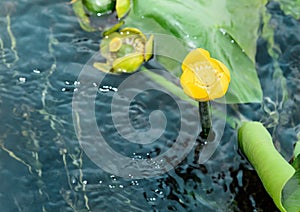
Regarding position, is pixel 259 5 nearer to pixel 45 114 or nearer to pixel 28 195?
Answer: pixel 45 114

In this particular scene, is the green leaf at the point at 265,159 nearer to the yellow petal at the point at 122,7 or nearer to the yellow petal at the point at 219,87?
the yellow petal at the point at 219,87

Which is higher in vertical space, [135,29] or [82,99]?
[135,29]

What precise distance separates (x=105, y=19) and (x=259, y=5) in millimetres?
477

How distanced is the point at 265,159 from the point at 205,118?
Result: 0.19 metres

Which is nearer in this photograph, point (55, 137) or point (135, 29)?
point (55, 137)

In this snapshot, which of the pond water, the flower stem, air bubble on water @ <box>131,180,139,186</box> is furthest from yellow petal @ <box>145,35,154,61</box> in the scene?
air bubble on water @ <box>131,180,139,186</box>

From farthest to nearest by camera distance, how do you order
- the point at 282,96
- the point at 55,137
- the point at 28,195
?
the point at 282,96 < the point at 55,137 < the point at 28,195

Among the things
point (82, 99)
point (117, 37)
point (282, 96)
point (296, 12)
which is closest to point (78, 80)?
point (82, 99)

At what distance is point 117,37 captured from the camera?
168 centimetres

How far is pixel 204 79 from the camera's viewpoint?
1247 millimetres

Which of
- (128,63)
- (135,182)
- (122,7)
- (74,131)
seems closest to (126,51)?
(128,63)

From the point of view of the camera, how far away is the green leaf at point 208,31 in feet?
5.25

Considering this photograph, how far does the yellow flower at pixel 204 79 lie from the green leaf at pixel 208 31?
0.30 m

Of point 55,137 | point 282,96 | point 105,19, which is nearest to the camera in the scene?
→ point 55,137
